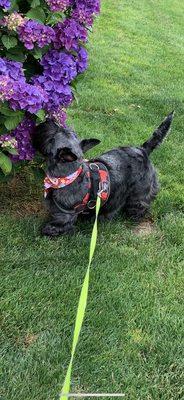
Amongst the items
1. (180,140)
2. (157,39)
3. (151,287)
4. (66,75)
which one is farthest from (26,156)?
(157,39)

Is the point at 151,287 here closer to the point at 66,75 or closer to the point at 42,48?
the point at 66,75

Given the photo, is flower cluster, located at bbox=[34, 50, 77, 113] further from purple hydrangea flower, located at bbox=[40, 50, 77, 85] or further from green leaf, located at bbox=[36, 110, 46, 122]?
green leaf, located at bbox=[36, 110, 46, 122]

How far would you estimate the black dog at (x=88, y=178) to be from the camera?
420 centimetres

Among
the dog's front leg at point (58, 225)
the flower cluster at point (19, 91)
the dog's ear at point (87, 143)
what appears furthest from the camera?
the dog's front leg at point (58, 225)

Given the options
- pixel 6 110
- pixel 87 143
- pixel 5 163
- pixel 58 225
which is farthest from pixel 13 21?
pixel 58 225

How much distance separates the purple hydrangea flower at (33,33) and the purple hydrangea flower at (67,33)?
0.27 meters

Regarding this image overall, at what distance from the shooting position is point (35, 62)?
408 centimetres

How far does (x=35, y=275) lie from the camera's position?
3918mm

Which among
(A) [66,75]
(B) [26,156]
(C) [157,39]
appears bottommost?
(C) [157,39]

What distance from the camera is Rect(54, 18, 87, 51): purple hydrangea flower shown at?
390 centimetres

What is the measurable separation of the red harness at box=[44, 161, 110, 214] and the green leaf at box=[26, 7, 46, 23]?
4.16ft

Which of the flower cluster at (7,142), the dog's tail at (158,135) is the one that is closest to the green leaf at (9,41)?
the flower cluster at (7,142)

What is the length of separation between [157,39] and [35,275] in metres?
11.3

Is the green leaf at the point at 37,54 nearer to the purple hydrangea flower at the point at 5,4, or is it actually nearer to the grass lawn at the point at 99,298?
the purple hydrangea flower at the point at 5,4
